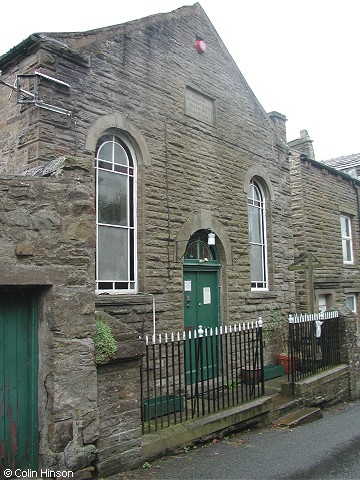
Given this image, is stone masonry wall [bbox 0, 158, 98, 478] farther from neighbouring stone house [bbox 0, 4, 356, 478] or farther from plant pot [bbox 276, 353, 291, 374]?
plant pot [bbox 276, 353, 291, 374]

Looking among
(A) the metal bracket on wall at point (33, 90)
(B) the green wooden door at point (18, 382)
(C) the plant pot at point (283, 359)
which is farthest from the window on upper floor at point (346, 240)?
(B) the green wooden door at point (18, 382)

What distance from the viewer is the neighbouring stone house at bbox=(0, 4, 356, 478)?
4.66 meters

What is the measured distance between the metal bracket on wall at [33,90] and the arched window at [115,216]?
3.82ft

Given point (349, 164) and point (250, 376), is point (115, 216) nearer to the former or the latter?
point (250, 376)

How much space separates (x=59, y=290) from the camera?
473 cm

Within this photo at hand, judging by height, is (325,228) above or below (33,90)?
below

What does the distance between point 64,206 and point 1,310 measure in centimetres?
123

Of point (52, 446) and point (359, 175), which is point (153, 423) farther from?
point (359, 175)

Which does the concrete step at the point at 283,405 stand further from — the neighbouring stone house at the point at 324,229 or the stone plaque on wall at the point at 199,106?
the stone plaque on wall at the point at 199,106

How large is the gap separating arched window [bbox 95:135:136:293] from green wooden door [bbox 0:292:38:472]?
9.51 ft

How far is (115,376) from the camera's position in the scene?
5168 mm

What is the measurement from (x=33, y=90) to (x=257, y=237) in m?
6.53

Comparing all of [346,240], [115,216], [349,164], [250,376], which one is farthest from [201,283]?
[349,164]

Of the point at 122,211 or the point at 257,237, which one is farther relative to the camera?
the point at 257,237
